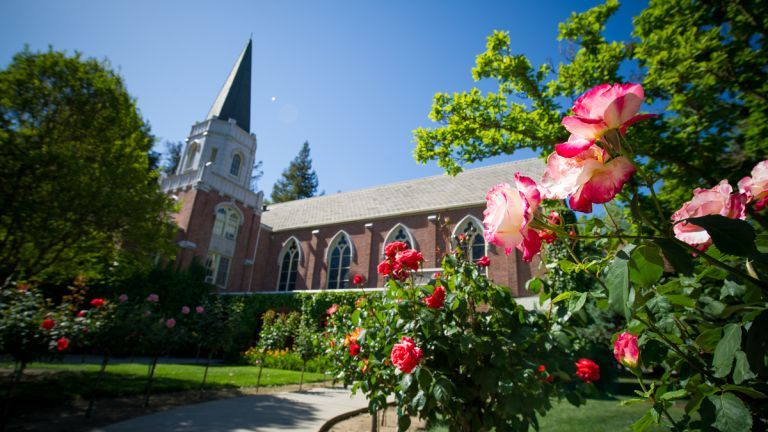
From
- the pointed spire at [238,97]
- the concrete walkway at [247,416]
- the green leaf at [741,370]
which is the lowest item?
the concrete walkway at [247,416]

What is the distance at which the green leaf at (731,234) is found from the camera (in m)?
0.69

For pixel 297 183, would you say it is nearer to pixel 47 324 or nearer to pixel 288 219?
pixel 288 219

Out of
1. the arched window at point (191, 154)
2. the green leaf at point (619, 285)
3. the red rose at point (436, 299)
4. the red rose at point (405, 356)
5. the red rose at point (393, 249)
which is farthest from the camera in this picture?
the arched window at point (191, 154)

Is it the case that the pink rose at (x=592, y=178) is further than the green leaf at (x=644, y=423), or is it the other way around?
the green leaf at (x=644, y=423)

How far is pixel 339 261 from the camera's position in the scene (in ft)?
73.0

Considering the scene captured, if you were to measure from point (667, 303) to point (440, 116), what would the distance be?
699cm

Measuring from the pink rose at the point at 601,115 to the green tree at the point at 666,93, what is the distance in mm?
4971

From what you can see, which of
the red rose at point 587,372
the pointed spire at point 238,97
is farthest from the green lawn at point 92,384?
the pointed spire at point 238,97

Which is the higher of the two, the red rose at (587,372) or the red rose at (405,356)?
the red rose at (405,356)

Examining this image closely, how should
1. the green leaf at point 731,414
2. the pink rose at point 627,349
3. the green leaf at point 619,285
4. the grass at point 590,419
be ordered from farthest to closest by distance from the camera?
the grass at point 590,419, the pink rose at point 627,349, the green leaf at point 731,414, the green leaf at point 619,285

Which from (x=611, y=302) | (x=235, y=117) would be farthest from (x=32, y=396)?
(x=235, y=117)

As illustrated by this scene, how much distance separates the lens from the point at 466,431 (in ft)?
7.72

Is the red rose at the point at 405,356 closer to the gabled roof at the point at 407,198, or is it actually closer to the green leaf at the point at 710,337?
the green leaf at the point at 710,337

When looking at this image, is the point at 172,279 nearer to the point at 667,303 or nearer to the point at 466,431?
the point at 466,431
